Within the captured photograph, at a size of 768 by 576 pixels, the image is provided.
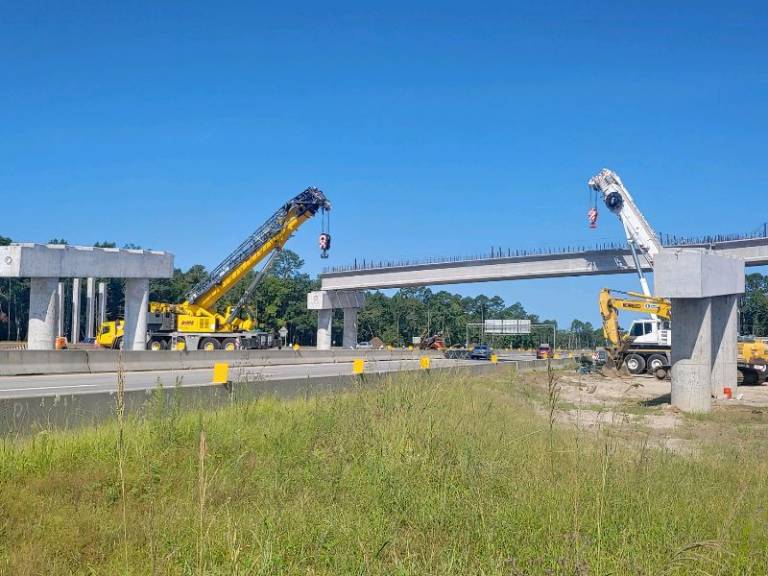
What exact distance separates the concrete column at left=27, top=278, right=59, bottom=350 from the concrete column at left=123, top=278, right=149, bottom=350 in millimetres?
5471

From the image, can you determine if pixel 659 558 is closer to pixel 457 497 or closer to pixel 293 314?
pixel 457 497

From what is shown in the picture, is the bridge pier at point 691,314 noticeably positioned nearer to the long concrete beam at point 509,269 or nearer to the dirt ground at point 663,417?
the dirt ground at point 663,417

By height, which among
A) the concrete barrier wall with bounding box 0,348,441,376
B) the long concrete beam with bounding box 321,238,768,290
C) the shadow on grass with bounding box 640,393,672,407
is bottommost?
the shadow on grass with bounding box 640,393,672,407

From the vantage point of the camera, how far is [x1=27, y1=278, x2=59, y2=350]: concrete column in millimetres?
32750

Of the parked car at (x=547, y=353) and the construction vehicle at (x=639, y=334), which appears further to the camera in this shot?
the construction vehicle at (x=639, y=334)

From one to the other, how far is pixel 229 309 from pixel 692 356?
35.1 metres

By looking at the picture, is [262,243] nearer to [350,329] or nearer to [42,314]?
[42,314]

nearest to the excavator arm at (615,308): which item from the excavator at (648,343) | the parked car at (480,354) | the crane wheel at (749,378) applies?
the excavator at (648,343)

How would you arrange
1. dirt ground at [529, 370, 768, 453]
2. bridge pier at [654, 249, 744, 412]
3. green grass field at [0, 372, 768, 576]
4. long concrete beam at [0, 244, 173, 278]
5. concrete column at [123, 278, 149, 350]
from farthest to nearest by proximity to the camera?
concrete column at [123, 278, 149, 350] < long concrete beam at [0, 244, 173, 278] < bridge pier at [654, 249, 744, 412] < dirt ground at [529, 370, 768, 453] < green grass field at [0, 372, 768, 576]

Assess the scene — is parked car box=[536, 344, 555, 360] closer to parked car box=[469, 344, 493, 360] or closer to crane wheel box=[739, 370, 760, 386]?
parked car box=[469, 344, 493, 360]

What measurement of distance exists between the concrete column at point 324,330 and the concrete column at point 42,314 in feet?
132

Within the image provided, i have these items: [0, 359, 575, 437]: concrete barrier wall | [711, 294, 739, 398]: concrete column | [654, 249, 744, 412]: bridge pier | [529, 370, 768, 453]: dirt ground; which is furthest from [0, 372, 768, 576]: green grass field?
[711, 294, 739, 398]: concrete column

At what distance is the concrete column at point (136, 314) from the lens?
3838cm

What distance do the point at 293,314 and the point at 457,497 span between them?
106 m
